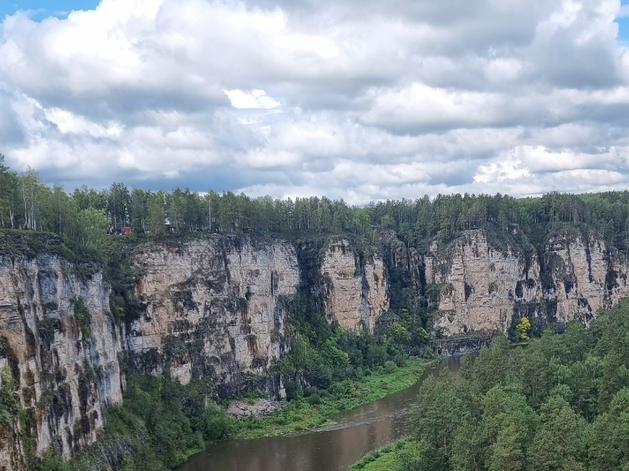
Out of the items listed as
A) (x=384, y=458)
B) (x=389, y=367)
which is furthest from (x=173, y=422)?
(x=389, y=367)

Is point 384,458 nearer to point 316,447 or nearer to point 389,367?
point 316,447

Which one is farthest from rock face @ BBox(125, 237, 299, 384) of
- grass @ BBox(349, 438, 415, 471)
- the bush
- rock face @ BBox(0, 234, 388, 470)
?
grass @ BBox(349, 438, 415, 471)

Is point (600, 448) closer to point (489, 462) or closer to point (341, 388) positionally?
point (489, 462)

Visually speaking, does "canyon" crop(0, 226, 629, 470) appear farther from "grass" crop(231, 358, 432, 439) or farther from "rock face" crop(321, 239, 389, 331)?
"grass" crop(231, 358, 432, 439)

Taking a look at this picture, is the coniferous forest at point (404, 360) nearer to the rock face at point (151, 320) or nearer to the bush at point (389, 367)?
the bush at point (389, 367)

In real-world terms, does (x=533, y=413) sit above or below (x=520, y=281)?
above

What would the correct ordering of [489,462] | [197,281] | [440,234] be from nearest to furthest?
1. [489,462]
2. [197,281]
3. [440,234]

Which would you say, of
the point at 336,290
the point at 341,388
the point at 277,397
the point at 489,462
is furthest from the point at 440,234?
the point at 489,462
